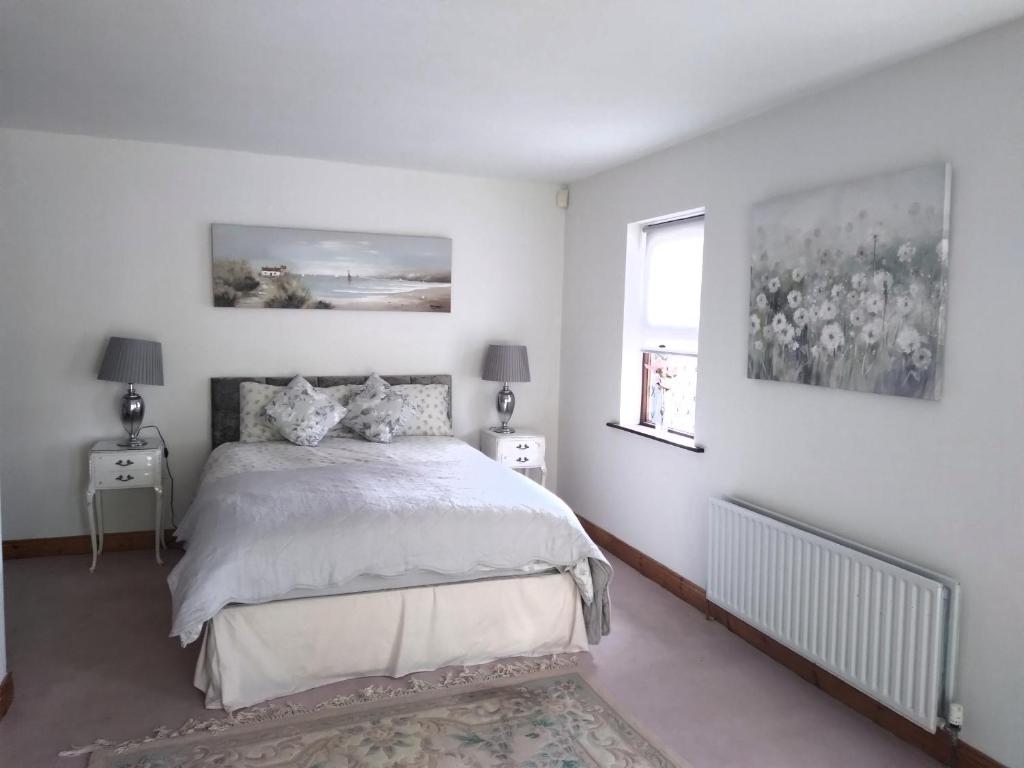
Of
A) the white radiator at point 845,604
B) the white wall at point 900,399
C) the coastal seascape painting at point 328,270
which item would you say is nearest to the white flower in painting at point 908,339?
→ the white wall at point 900,399

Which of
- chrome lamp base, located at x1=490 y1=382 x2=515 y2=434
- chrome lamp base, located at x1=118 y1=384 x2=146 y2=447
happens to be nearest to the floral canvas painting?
chrome lamp base, located at x1=490 y1=382 x2=515 y2=434

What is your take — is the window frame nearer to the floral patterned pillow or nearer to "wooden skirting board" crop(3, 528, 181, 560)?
the floral patterned pillow

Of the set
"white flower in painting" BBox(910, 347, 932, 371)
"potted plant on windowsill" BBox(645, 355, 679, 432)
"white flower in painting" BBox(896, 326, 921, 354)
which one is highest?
"white flower in painting" BBox(896, 326, 921, 354)

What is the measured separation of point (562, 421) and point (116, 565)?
311 centimetres

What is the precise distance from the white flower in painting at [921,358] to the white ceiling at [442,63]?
3.56 feet

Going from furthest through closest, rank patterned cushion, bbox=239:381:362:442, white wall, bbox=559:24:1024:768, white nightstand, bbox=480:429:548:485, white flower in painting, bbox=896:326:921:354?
white nightstand, bbox=480:429:548:485 → patterned cushion, bbox=239:381:362:442 → white flower in painting, bbox=896:326:921:354 → white wall, bbox=559:24:1024:768

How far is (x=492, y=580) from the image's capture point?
3135 mm

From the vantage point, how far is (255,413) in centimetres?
454

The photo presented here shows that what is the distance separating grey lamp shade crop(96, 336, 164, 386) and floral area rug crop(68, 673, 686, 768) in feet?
7.37

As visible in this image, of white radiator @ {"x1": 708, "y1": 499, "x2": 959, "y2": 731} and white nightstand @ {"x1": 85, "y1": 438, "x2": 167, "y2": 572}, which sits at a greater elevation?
white nightstand @ {"x1": 85, "y1": 438, "x2": 167, "y2": 572}

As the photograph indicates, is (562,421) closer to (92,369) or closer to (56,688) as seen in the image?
(92,369)

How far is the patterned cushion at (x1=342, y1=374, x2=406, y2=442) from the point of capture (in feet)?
14.9

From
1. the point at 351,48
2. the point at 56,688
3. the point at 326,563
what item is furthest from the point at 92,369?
the point at 351,48

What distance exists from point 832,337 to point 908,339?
13.6 inches
